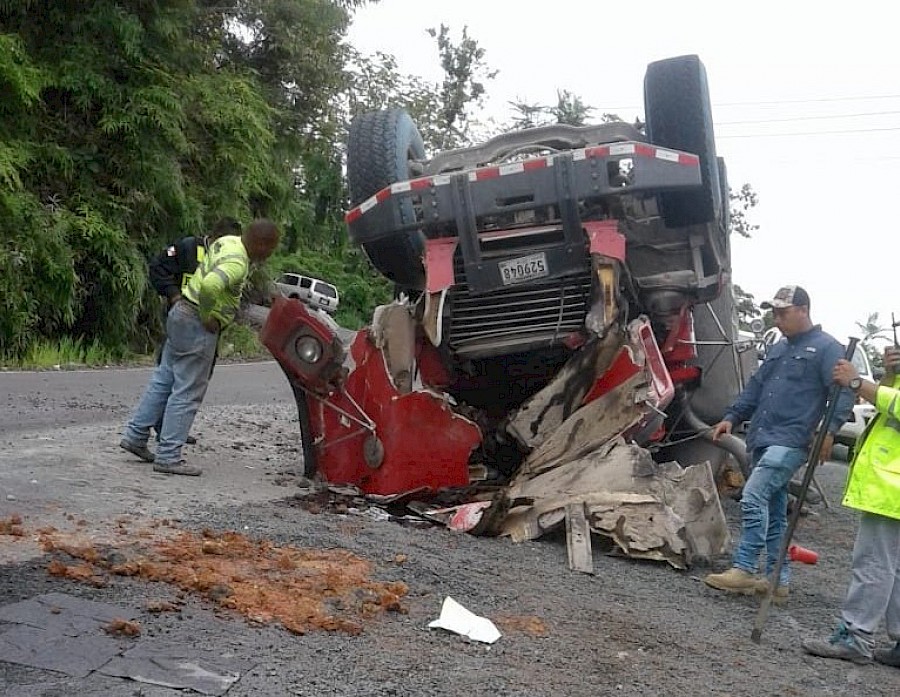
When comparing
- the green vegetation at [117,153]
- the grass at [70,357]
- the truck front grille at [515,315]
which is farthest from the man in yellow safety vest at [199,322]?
the green vegetation at [117,153]

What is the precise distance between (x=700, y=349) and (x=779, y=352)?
1973 mm

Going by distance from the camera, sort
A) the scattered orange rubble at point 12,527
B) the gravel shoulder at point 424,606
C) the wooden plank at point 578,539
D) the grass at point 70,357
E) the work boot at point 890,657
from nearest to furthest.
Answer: the gravel shoulder at point 424,606
the scattered orange rubble at point 12,527
the work boot at point 890,657
the wooden plank at point 578,539
the grass at point 70,357

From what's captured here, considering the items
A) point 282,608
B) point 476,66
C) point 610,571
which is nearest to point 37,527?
point 282,608

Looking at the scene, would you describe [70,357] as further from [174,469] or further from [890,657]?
[890,657]

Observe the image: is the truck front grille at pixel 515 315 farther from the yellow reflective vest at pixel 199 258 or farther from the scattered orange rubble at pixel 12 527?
the scattered orange rubble at pixel 12 527

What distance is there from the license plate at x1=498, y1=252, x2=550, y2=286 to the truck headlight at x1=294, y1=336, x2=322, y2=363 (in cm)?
111

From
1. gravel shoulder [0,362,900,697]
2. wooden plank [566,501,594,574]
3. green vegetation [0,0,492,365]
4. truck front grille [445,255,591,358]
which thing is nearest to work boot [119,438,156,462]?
gravel shoulder [0,362,900,697]

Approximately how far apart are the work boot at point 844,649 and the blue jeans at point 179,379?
11.7 feet

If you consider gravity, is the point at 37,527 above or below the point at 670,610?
above

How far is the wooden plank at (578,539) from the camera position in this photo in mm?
5215

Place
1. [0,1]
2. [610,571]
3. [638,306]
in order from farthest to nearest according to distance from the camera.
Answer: [0,1] → [638,306] → [610,571]

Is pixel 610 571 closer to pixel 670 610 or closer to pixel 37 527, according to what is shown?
pixel 670 610

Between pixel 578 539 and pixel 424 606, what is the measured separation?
4.57 feet

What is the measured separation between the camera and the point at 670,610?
15.8 ft
